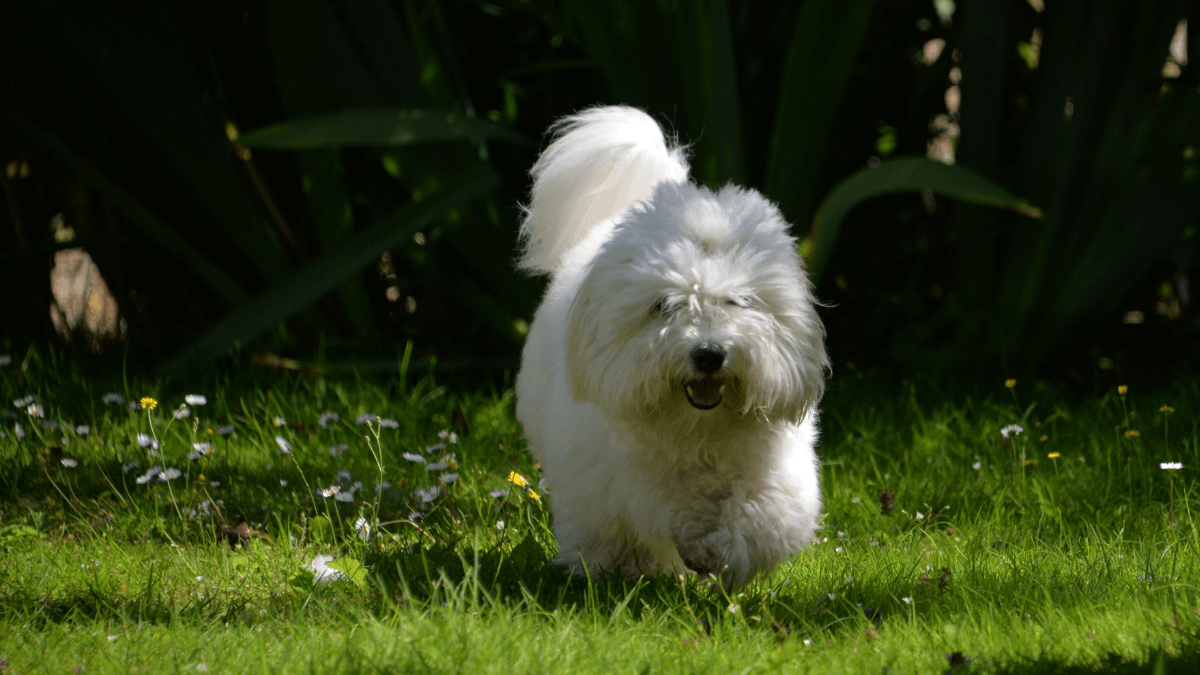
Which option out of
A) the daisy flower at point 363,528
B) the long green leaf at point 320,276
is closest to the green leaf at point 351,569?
the daisy flower at point 363,528

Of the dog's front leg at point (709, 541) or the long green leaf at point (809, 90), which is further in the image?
the long green leaf at point (809, 90)

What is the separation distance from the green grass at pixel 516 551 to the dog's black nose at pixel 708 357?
1.60 feet

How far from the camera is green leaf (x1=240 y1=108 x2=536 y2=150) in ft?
11.2

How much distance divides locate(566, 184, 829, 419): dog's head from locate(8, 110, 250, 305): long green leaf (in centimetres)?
226

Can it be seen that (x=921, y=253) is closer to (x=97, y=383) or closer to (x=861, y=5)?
(x=861, y=5)

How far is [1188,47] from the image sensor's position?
466 centimetres

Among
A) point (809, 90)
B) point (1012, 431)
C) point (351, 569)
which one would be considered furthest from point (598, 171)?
point (1012, 431)

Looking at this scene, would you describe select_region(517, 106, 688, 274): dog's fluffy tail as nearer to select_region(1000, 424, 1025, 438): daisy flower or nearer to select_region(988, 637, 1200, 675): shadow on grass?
select_region(1000, 424, 1025, 438): daisy flower

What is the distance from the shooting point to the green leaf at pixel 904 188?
3170 mm

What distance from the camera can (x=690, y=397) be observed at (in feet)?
7.24

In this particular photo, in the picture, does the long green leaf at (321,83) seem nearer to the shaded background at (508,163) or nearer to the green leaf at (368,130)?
the shaded background at (508,163)

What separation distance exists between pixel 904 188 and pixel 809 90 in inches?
24.3

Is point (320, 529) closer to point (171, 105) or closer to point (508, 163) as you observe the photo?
point (171, 105)

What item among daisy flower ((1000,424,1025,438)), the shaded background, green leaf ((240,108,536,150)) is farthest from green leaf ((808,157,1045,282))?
green leaf ((240,108,536,150))
